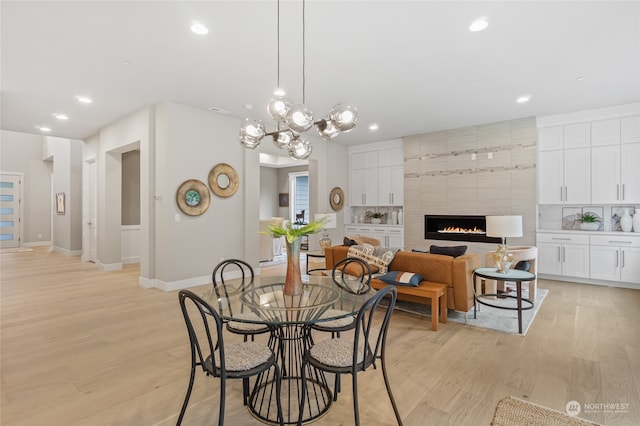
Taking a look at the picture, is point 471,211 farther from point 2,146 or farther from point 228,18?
point 2,146

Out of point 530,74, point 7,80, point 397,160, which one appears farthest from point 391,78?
point 7,80

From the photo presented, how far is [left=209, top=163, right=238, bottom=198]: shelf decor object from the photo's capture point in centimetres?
559

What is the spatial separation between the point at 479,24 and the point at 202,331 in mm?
4047

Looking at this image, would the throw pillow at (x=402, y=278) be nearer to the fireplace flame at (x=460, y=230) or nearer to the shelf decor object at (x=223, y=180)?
the shelf decor object at (x=223, y=180)

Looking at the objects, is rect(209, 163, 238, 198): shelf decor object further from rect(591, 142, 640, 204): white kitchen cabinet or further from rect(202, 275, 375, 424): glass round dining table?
rect(591, 142, 640, 204): white kitchen cabinet

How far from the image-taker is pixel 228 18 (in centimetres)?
291

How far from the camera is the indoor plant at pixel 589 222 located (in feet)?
18.4

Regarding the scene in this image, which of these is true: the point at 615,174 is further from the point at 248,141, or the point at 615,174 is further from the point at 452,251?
the point at 248,141

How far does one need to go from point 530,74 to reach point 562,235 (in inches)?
122

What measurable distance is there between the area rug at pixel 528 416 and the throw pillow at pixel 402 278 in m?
1.53

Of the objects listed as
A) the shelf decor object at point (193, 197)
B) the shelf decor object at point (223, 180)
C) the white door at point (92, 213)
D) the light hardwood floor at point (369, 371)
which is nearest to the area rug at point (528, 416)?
the light hardwood floor at point (369, 371)

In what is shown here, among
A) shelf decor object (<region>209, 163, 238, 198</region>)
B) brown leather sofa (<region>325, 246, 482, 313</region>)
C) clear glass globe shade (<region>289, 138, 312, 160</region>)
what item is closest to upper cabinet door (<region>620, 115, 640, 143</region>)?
brown leather sofa (<region>325, 246, 482, 313</region>)

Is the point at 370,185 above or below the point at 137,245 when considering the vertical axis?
above

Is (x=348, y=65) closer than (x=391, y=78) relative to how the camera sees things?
Yes
